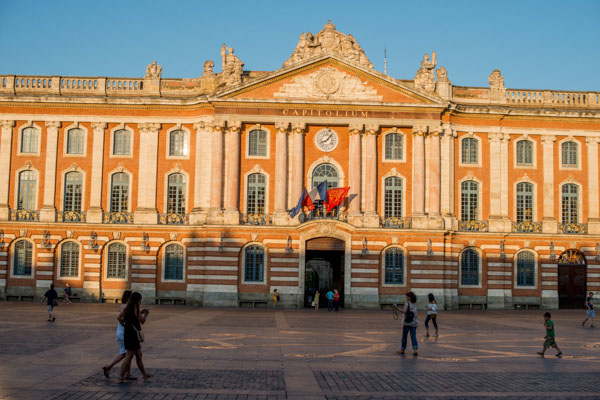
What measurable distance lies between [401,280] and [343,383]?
3226 centimetres

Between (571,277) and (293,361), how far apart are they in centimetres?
3692

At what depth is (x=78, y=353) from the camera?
21.4 m

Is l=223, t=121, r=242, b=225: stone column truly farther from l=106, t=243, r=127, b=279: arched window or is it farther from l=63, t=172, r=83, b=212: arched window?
l=63, t=172, r=83, b=212: arched window

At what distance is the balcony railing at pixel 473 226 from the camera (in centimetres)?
5000

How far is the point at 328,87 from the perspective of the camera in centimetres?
4906

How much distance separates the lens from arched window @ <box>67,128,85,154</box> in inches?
1988

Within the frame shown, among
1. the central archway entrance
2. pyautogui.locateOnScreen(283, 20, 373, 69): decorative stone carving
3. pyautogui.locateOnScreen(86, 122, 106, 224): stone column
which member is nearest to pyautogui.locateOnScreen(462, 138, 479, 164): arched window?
pyautogui.locateOnScreen(283, 20, 373, 69): decorative stone carving

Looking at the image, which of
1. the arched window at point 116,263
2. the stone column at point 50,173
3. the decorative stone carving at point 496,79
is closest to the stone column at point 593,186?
the decorative stone carving at point 496,79

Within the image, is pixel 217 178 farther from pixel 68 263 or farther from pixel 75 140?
pixel 68 263

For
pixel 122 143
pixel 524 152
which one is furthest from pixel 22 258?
pixel 524 152

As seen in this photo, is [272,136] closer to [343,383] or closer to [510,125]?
[510,125]

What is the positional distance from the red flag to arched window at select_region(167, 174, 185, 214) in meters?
11.0

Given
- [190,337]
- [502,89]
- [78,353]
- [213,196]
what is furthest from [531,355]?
[502,89]

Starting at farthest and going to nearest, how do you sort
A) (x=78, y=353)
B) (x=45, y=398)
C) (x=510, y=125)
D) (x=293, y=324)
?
(x=510, y=125), (x=293, y=324), (x=78, y=353), (x=45, y=398)
